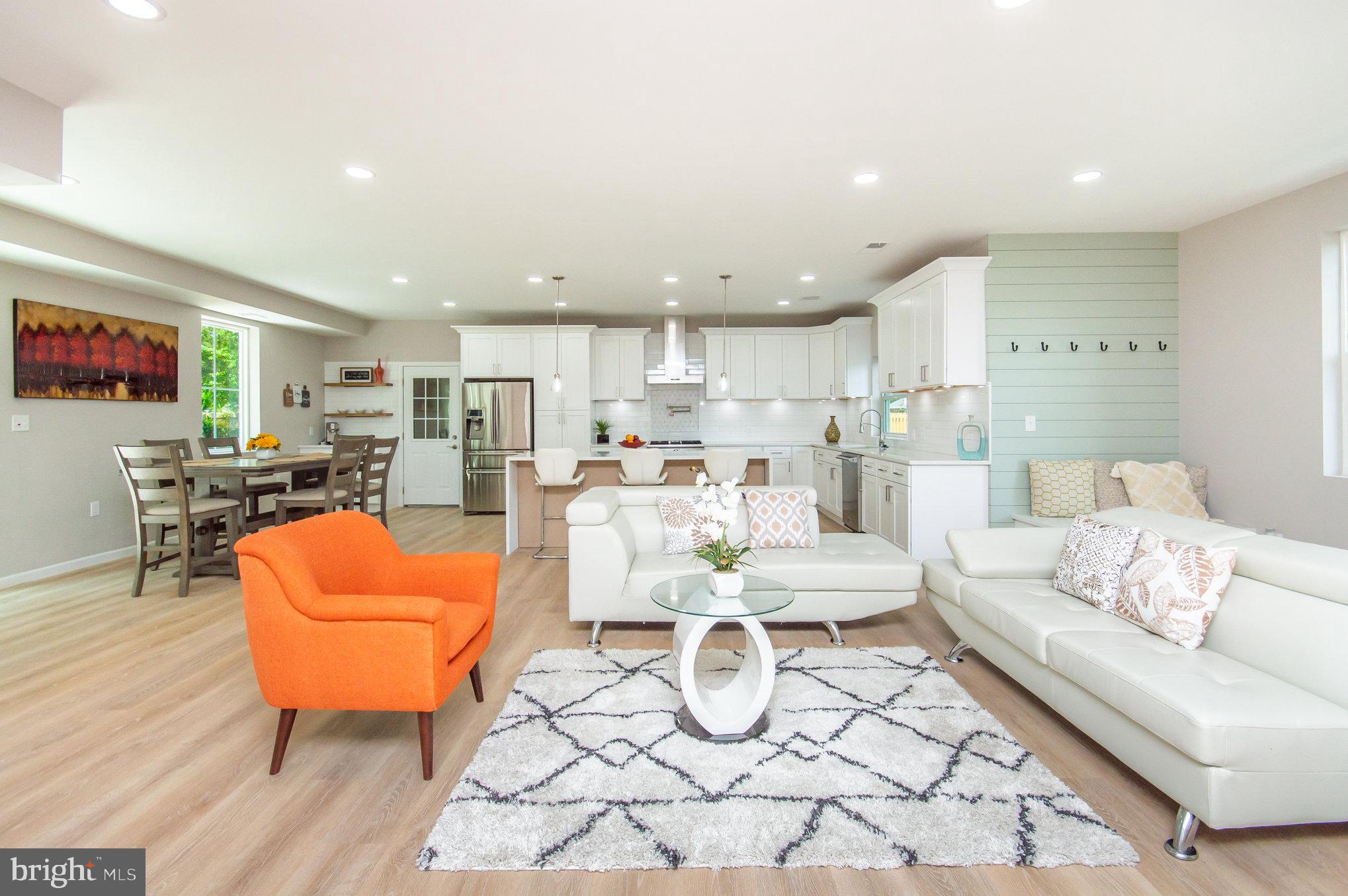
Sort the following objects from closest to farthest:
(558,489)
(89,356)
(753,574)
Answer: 1. (753,574)
2. (89,356)
3. (558,489)

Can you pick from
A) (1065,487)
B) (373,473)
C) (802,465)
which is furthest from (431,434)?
(1065,487)

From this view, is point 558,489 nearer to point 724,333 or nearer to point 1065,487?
point 724,333

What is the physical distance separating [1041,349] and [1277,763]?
3658 millimetres

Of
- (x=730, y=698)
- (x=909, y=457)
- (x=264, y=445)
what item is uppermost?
(x=264, y=445)

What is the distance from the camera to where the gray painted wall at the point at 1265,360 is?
11.8ft

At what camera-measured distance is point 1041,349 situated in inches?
184

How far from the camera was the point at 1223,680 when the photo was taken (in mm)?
A: 1886

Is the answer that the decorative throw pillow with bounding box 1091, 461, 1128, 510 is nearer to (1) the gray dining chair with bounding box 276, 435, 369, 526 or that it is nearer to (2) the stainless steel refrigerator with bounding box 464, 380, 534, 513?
(1) the gray dining chair with bounding box 276, 435, 369, 526

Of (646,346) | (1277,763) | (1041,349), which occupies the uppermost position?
(646,346)

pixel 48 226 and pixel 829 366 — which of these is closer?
pixel 48 226

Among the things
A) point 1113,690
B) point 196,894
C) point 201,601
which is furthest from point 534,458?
point 1113,690

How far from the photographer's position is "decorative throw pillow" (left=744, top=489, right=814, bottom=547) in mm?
3852

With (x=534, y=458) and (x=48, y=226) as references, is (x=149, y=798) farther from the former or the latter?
(x=48, y=226)

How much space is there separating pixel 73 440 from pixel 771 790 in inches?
241
